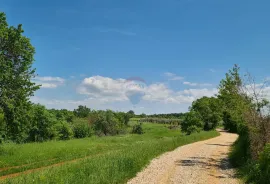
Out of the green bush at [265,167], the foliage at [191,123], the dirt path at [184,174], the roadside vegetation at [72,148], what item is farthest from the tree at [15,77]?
the foliage at [191,123]

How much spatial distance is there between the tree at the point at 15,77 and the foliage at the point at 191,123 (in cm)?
3736

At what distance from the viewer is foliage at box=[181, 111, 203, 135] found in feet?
198

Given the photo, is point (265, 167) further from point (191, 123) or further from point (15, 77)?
point (191, 123)

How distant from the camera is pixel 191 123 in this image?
201ft

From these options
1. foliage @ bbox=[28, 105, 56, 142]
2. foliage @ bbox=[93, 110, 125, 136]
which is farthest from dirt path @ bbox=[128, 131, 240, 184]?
foliage @ bbox=[93, 110, 125, 136]

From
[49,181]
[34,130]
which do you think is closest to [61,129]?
[34,130]

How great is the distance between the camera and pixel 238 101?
21812 millimetres

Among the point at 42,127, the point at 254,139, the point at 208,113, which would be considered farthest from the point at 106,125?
the point at 254,139

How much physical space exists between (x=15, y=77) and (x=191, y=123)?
40447 mm

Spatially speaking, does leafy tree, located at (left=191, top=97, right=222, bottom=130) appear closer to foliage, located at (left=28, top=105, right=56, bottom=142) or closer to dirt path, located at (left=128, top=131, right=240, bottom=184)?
foliage, located at (left=28, top=105, right=56, bottom=142)

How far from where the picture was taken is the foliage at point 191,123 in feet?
198

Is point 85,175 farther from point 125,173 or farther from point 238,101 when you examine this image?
point 238,101

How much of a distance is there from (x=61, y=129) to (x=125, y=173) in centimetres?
5461

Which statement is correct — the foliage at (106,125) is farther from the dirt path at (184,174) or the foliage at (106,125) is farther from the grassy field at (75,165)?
the dirt path at (184,174)
